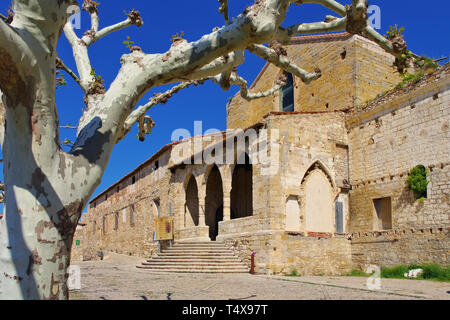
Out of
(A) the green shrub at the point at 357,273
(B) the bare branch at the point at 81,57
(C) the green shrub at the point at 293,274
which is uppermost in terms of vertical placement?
(B) the bare branch at the point at 81,57

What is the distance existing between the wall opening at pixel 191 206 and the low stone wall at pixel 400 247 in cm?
802

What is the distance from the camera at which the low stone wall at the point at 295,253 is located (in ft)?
46.2

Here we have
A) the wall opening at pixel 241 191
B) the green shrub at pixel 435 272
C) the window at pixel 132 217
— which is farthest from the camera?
the window at pixel 132 217

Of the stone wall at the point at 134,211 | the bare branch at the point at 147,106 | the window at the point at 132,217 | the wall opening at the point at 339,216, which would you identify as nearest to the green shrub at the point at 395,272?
the wall opening at the point at 339,216

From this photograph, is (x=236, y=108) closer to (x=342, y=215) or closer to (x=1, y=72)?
(x=342, y=215)

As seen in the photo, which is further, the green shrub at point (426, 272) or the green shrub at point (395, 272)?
the green shrub at point (395, 272)

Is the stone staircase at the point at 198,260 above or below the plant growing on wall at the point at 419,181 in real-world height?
below

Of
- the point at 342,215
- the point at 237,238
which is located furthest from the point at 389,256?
the point at 237,238

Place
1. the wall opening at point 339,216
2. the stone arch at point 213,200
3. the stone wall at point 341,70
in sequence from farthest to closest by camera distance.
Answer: the stone arch at point 213,200 < the stone wall at point 341,70 < the wall opening at point 339,216

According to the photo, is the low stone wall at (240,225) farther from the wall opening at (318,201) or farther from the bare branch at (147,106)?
the bare branch at (147,106)

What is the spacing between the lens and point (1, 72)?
2.85m

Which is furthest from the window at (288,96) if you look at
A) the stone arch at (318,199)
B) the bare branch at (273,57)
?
the bare branch at (273,57)

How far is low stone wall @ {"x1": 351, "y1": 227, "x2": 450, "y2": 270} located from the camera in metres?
12.3

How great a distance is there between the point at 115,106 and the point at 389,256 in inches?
498
